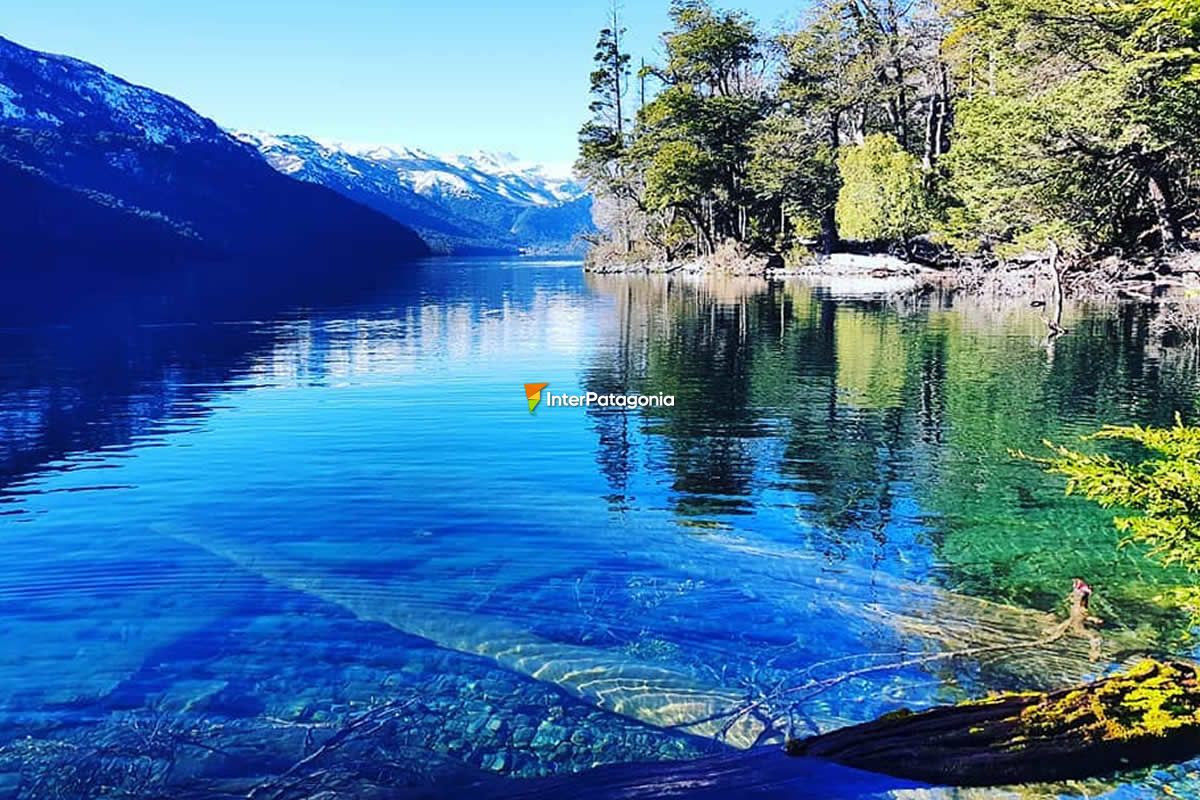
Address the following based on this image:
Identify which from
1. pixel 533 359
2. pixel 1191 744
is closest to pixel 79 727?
pixel 1191 744

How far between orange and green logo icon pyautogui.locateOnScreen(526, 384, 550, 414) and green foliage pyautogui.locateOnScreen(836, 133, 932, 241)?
42.9 m

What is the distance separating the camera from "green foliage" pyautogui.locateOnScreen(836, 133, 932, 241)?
60938 millimetres

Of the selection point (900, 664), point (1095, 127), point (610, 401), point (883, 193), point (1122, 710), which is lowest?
point (900, 664)

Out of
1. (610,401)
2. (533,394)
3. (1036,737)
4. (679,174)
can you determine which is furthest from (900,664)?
(679,174)

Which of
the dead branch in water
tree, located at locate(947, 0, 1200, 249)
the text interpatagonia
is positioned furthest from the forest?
the text interpatagonia

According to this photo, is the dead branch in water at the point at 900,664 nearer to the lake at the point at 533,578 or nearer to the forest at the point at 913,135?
the lake at the point at 533,578

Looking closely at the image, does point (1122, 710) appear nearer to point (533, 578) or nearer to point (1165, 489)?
point (1165, 489)

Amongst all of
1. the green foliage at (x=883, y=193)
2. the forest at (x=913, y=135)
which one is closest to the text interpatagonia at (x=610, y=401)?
the forest at (x=913, y=135)

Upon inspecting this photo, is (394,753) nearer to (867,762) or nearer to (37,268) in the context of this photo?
(867,762)

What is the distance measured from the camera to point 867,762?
23.3 ft

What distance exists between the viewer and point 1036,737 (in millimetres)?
6965

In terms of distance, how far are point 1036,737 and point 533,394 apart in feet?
67.2

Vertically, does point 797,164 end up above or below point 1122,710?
above

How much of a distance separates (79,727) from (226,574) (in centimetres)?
392
